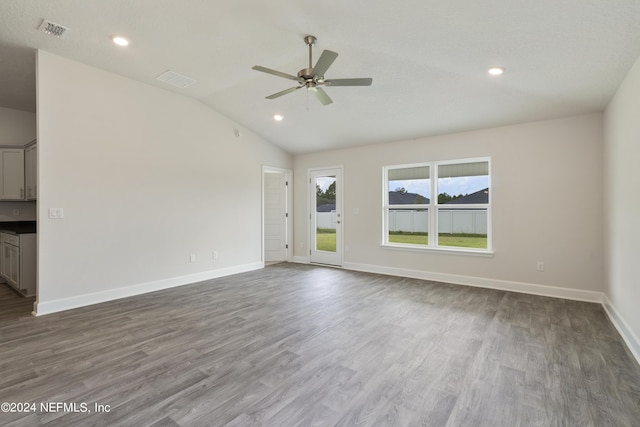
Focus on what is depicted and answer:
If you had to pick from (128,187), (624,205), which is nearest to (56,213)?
Answer: (128,187)

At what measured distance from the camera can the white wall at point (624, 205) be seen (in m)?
2.74

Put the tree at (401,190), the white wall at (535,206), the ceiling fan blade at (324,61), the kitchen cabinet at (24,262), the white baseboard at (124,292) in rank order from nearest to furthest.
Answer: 1. the ceiling fan blade at (324,61)
2. the white baseboard at (124,292)
3. the white wall at (535,206)
4. the kitchen cabinet at (24,262)
5. the tree at (401,190)

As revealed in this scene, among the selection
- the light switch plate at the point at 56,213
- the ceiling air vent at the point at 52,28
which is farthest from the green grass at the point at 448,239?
the ceiling air vent at the point at 52,28

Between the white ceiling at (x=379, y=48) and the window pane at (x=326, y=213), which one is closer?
the white ceiling at (x=379, y=48)

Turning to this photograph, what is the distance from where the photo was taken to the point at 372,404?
1959 millimetres

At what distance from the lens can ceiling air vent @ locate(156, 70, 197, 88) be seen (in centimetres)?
418

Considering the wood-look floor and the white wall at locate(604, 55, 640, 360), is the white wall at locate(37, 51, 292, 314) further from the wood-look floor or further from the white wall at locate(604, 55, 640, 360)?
the white wall at locate(604, 55, 640, 360)

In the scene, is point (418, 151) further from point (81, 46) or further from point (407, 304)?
point (81, 46)

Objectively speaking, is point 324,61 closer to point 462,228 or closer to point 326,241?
point 462,228

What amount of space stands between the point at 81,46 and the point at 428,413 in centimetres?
477

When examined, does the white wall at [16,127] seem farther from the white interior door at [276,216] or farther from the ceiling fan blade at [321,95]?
the ceiling fan blade at [321,95]

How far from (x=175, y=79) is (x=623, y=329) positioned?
5910 millimetres

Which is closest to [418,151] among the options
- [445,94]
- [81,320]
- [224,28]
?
[445,94]

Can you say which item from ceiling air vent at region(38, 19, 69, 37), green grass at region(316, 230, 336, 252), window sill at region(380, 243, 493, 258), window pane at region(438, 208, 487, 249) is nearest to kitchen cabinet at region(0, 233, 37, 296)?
ceiling air vent at region(38, 19, 69, 37)
